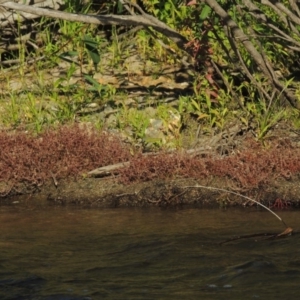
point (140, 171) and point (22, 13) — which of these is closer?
point (140, 171)

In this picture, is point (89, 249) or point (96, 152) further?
point (96, 152)

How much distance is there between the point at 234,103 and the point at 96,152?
148cm

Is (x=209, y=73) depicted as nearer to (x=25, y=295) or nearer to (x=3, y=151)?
(x=3, y=151)

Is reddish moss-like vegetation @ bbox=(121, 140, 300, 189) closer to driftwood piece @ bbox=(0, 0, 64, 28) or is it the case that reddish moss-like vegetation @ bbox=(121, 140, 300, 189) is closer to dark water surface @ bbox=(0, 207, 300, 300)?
dark water surface @ bbox=(0, 207, 300, 300)

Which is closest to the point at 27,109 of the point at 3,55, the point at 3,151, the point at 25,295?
the point at 3,151

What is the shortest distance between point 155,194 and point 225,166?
0.63m

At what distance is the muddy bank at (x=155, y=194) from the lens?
26.0ft

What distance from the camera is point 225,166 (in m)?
8.09

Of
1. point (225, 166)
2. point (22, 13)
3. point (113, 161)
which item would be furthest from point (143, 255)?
point (22, 13)

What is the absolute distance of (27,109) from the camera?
9117 millimetres

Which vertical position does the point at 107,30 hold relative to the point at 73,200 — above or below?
above

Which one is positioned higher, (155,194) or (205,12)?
(205,12)

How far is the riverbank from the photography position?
8.00 meters

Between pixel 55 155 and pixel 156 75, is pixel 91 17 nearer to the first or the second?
pixel 55 155
